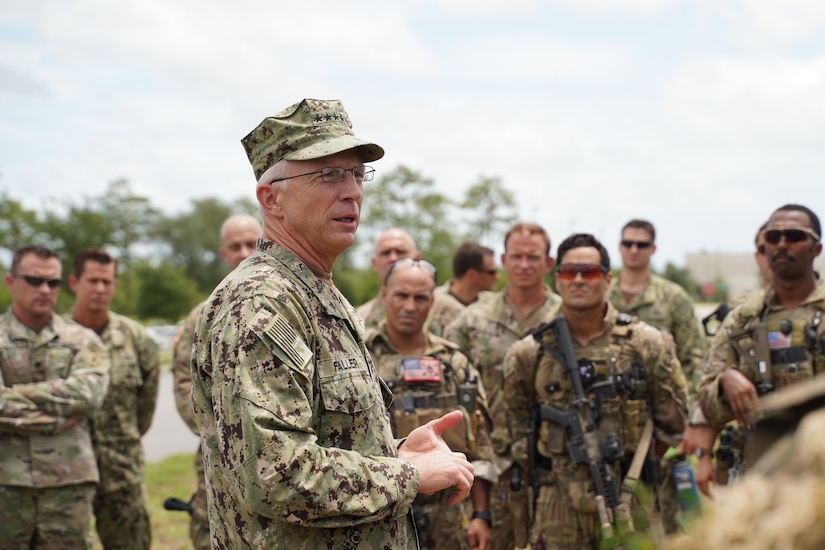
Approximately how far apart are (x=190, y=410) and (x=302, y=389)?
13.6 feet

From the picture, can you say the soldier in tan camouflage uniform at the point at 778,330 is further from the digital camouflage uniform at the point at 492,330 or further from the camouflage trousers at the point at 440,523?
the camouflage trousers at the point at 440,523

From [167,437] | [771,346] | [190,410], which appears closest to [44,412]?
[190,410]

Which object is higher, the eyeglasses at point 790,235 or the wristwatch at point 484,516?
the eyeglasses at point 790,235

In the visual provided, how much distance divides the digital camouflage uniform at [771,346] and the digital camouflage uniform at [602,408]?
0.42 meters

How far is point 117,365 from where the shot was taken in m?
6.60

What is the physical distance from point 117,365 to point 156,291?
47.2 meters

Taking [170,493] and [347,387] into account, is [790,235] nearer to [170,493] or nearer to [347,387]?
[347,387]

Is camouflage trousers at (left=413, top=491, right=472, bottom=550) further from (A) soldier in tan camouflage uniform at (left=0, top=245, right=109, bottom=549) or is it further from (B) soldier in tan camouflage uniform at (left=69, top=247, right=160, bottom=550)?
(B) soldier in tan camouflage uniform at (left=69, top=247, right=160, bottom=550)

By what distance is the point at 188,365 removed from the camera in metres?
6.20

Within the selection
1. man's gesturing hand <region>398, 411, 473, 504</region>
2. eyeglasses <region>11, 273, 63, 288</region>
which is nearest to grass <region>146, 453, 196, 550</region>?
eyeglasses <region>11, 273, 63, 288</region>

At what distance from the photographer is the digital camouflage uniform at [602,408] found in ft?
16.6

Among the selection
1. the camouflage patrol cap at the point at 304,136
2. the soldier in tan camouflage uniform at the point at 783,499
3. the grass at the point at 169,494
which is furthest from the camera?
the grass at the point at 169,494

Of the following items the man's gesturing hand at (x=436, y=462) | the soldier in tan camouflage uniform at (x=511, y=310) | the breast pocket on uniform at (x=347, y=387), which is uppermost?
the soldier in tan camouflage uniform at (x=511, y=310)

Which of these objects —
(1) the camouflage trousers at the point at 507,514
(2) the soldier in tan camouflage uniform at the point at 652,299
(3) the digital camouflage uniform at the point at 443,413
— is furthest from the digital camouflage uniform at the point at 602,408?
(2) the soldier in tan camouflage uniform at the point at 652,299
